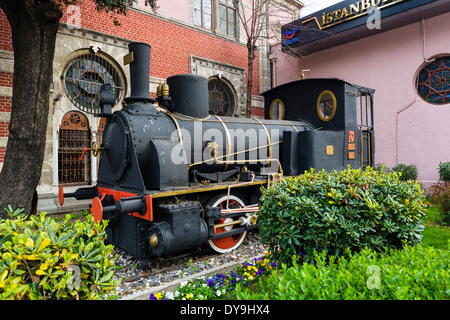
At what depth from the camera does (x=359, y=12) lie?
1002 cm

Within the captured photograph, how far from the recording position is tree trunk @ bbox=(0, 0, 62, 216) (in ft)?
17.9

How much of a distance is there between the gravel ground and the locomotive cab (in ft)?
6.85

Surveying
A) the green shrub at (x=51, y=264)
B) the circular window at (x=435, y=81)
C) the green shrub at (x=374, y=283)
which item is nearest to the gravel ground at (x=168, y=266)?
the green shrub at (x=51, y=264)

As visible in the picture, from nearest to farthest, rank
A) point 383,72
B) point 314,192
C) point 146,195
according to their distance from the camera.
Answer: point 314,192, point 146,195, point 383,72

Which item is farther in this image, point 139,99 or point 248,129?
point 248,129

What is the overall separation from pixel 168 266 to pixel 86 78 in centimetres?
648

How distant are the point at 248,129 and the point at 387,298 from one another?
4.15 metres

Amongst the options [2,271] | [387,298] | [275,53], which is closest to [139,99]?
[2,271]

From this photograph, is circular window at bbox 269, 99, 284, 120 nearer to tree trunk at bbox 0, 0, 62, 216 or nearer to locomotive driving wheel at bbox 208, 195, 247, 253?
locomotive driving wheel at bbox 208, 195, 247, 253

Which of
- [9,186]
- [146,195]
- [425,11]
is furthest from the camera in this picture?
[425,11]

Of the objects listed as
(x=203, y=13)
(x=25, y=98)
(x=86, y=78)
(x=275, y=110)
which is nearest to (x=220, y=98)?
(x=203, y=13)

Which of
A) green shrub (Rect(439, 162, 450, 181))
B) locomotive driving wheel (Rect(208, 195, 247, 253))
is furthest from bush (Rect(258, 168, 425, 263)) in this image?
green shrub (Rect(439, 162, 450, 181))

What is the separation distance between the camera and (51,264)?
1752 millimetres

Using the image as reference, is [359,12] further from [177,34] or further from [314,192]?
[314,192]
